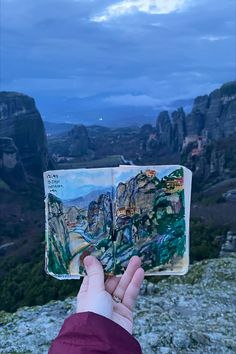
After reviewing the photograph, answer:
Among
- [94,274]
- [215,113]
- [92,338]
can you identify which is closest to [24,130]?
[215,113]

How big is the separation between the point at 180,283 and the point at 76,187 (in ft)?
20.8

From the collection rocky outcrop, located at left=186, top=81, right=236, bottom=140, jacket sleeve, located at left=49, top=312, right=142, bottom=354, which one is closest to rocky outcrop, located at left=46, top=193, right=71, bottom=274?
jacket sleeve, located at left=49, top=312, right=142, bottom=354

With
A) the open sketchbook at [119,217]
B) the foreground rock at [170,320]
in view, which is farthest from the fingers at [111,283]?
the foreground rock at [170,320]

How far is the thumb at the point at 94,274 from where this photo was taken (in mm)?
1953

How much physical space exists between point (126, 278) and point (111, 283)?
0.07 metres

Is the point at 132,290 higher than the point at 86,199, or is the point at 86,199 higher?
the point at 86,199

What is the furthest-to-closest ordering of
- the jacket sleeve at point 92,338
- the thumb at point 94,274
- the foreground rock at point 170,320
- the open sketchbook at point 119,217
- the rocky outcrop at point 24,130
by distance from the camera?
the rocky outcrop at point 24,130 → the foreground rock at point 170,320 → the open sketchbook at point 119,217 → the thumb at point 94,274 → the jacket sleeve at point 92,338

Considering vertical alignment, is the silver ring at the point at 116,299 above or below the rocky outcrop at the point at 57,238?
below

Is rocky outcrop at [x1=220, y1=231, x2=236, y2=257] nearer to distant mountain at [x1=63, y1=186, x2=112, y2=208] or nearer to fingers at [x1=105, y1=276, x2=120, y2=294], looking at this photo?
distant mountain at [x1=63, y1=186, x2=112, y2=208]

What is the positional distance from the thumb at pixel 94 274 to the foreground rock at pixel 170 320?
129 inches

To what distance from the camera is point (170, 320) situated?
606cm

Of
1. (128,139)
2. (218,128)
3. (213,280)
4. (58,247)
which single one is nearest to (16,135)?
(128,139)

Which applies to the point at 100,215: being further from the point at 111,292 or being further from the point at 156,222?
the point at 111,292

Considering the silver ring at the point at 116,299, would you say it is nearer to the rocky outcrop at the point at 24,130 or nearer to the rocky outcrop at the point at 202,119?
the rocky outcrop at the point at 202,119
